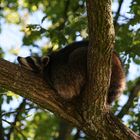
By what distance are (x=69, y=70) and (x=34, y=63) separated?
63 centimetres

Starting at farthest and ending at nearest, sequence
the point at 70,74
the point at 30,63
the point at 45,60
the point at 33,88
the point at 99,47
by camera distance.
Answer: the point at 45,60 < the point at 30,63 < the point at 70,74 < the point at 33,88 < the point at 99,47

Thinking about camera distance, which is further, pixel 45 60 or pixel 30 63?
pixel 45 60

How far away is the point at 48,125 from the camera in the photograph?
14.9 m

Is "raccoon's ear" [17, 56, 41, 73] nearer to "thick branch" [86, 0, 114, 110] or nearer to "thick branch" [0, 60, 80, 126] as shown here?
"thick branch" [0, 60, 80, 126]

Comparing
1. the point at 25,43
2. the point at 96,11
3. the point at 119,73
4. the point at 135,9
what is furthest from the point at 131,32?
the point at 96,11

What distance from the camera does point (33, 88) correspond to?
7.50m

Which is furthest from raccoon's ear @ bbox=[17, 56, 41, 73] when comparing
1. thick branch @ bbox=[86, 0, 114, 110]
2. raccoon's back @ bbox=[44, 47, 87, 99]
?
thick branch @ bbox=[86, 0, 114, 110]

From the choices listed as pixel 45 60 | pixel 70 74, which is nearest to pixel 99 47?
pixel 70 74

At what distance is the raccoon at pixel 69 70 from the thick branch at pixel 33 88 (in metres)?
0.18

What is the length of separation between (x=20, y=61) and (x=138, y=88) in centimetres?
436

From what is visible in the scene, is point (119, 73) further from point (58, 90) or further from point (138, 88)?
point (138, 88)

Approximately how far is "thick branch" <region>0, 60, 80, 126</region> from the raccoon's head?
479 millimetres

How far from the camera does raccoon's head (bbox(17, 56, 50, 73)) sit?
8180 mm

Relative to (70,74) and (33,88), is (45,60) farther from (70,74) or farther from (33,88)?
(33,88)
